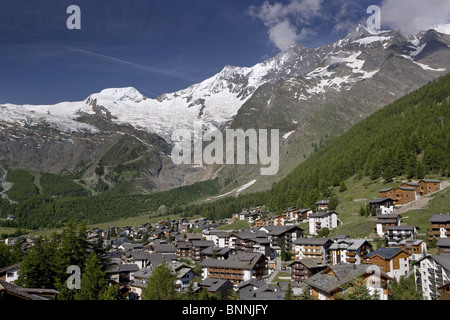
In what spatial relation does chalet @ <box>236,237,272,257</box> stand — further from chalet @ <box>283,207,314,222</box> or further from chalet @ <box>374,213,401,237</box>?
chalet @ <box>374,213,401,237</box>

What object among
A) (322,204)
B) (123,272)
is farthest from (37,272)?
(322,204)

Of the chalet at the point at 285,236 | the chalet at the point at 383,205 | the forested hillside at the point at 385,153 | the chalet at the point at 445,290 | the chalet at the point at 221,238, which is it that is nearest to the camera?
the chalet at the point at 445,290

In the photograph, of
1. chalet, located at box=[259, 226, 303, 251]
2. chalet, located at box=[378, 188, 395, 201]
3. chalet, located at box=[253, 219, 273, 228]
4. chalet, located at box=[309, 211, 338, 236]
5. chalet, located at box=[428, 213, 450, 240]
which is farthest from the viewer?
chalet, located at box=[253, 219, 273, 228]

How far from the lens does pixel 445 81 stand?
16975cm

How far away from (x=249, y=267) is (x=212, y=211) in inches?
4423

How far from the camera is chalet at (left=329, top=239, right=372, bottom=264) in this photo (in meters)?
69.6

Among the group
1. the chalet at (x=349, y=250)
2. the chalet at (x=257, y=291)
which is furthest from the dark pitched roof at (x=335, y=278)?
the chalet at (x=349, y=250)

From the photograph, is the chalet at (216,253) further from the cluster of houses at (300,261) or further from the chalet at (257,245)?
the chalet at (257,245)

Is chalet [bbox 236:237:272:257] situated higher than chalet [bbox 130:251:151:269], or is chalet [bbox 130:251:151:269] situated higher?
chalet [bbox 236:237:272:257]

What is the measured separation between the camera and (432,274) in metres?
50.7

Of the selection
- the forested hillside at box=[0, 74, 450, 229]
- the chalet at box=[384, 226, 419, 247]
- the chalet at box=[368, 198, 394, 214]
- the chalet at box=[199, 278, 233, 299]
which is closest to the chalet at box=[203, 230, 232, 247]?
the forested hillside at box=[0, 74, 450, 229]

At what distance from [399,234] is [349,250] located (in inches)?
470

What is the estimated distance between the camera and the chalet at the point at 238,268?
2923 inches
